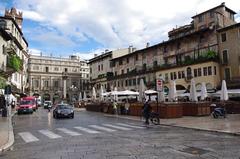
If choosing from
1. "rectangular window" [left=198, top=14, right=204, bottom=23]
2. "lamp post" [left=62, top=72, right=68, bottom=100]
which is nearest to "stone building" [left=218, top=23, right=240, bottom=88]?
"rectangular window" [left=198, top=14, right=204, bottom=23]

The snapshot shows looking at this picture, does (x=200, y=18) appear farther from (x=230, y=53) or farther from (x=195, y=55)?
(x=230, y=53)

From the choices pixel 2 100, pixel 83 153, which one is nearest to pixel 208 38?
pixel 2 100

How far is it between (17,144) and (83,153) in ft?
14.1

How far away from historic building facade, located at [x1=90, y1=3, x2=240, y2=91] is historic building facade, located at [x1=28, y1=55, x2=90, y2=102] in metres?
40.5

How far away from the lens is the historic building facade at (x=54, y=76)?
9675 centimetres

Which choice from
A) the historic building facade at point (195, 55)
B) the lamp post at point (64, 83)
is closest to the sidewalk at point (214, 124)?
the historic building facade at point (195, 55)

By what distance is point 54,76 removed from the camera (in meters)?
101

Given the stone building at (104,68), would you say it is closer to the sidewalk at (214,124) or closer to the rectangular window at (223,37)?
the rectangular window at (223,37)

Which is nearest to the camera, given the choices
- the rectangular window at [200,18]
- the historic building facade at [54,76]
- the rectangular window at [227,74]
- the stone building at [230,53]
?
the stone building at [230,53]

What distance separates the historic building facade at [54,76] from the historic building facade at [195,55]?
4047cm

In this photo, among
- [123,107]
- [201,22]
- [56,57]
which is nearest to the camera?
[123,107]

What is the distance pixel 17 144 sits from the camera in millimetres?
12781

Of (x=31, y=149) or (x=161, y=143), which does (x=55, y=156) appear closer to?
(x=31, y=149)

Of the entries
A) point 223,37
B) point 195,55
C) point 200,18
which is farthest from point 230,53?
point 200,18
